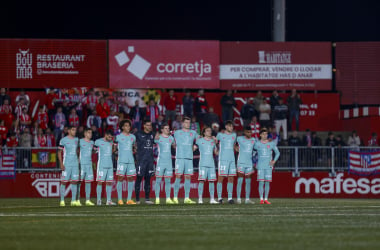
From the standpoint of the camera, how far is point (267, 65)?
118ft

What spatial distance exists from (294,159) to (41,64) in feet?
40.3

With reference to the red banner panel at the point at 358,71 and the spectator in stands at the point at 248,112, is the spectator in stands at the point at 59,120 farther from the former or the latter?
the red banner panel at the point at 358,71

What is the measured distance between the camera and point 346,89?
36.7 meters

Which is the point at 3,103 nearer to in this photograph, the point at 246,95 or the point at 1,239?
the point at 246,95

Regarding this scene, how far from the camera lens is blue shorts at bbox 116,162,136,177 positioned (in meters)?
22.1

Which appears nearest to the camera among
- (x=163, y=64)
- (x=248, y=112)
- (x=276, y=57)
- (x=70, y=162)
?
(x=70, y=162)

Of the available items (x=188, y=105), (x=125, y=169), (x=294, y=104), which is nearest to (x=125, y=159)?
(x=125, y=169)

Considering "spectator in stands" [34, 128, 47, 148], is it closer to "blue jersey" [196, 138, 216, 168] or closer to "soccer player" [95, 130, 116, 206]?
"soccer player" [95, 130, 116, 206]

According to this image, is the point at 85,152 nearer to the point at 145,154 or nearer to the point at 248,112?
the point at 145,154

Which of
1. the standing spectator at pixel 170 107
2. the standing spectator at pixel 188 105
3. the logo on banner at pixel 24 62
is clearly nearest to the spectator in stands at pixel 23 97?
the logo on banner at pixel 24 62

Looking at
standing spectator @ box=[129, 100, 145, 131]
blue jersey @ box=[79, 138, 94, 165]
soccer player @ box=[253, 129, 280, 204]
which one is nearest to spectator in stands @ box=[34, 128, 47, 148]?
standing spectator @ box=[129, 100, 145, 131]

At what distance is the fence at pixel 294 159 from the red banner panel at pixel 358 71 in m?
7.49

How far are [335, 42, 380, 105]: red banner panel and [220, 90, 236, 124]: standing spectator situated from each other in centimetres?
608

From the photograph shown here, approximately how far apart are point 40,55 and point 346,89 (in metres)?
13.8
